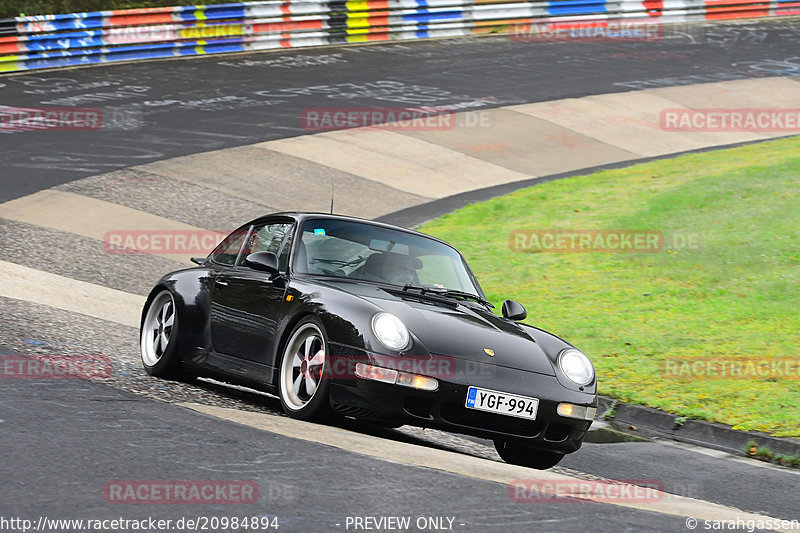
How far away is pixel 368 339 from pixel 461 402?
2.09ft

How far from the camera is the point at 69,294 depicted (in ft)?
34.2

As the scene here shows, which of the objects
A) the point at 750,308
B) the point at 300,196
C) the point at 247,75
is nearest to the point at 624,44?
the point at 247,75

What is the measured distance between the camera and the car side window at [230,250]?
26.3 feet

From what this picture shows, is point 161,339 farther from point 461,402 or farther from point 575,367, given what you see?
point 575,367

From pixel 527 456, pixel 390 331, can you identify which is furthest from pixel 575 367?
pixel 390 331

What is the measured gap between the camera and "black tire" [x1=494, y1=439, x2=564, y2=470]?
22.3ft

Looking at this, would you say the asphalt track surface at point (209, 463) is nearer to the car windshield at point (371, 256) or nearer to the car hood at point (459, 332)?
the car hood at point (459, 332)

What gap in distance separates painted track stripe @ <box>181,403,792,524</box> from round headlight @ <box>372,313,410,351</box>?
559 millimetres

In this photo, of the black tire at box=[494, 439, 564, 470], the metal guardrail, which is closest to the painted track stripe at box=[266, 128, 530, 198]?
the metal guardrail

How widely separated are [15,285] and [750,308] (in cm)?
725

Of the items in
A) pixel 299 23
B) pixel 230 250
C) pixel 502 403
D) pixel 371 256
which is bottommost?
pixel 502 403

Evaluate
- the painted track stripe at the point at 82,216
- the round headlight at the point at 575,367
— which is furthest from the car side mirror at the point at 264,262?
the painted track stripe at the point at 82,216

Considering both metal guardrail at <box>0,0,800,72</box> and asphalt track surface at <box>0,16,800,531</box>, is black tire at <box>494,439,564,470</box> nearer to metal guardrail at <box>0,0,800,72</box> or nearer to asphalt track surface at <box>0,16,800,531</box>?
asphalt track surface at <box>0,16,800,531</box>

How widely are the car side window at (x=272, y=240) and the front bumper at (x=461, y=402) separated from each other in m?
1.43
